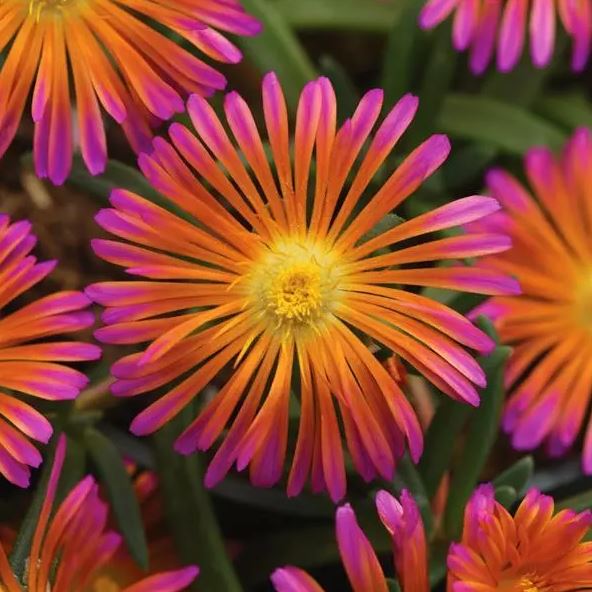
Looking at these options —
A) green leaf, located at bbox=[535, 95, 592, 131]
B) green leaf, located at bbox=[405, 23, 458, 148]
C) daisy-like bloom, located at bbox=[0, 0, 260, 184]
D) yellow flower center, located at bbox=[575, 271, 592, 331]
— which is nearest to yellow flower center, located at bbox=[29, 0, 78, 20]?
daisy-like bloom, located at bbox=[0, 0, 260, 184]

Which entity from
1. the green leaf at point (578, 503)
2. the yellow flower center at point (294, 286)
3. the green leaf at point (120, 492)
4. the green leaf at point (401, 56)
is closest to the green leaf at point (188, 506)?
the green leaf at point (120, 492)

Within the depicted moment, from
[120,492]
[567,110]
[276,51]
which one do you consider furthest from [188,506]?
[567,110]

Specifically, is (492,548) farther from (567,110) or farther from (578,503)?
(567,110)

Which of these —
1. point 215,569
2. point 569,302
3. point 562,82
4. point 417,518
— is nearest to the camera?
point 417,518

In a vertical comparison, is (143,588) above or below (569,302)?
below

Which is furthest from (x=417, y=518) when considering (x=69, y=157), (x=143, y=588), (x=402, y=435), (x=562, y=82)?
(x=562, y=82)

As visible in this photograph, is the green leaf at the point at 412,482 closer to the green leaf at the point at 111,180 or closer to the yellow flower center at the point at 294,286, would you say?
the yellow flower center at the point at 294,286

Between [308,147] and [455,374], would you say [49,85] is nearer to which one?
[308,147]
